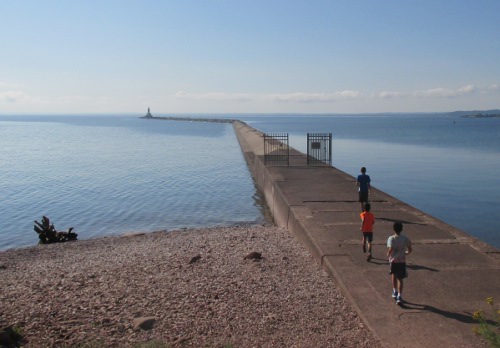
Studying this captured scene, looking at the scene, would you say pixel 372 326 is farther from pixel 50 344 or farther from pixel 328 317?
pixel 50 344

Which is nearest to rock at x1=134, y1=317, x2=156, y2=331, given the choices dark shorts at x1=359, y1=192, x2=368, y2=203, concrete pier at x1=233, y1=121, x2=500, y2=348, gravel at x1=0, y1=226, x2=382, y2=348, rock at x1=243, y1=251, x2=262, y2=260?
gravel at x1=0, y1=226, x2=382, y2=348

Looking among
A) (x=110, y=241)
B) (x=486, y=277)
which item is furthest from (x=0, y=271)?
(x=486, y=277)

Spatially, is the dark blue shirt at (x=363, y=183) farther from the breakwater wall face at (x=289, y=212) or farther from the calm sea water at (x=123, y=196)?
the calm sea water at (x=123, y=196)

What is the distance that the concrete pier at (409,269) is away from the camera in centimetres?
607

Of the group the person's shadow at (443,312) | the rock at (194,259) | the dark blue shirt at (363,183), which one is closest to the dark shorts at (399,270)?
the person's shadow at (443,312)

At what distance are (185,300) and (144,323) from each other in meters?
0.97

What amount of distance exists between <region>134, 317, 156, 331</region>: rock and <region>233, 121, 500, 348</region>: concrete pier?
2.72m

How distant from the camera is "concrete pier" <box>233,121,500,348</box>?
19.9ft

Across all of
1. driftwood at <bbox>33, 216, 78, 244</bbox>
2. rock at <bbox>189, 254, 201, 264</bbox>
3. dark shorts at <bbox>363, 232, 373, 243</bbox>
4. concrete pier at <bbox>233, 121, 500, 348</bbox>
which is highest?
dark shorts at <bbox>363, 232, 373, 243</bbox>

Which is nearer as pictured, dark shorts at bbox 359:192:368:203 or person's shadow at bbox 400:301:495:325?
person's shadow at bbox 400:301:495:325

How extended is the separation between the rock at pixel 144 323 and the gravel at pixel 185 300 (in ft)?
0.04

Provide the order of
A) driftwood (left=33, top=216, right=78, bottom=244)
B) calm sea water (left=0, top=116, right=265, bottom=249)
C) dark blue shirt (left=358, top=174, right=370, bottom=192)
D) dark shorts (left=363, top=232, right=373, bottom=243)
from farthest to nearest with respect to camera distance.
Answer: calm sea water (left=0, top=116, right=265, bottom=249) → driftwood (left=33, top=216, right=78, bottom=244) → dark blue shirt (left=358, top=174, right=370, bottom=192) → dark shorts (left=363, top=232, right=373, bottom=243)

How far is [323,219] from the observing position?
39.5ft

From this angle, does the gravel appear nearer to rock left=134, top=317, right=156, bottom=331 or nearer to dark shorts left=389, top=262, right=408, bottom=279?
rock left=134, top=317, right=156, bottom=331
